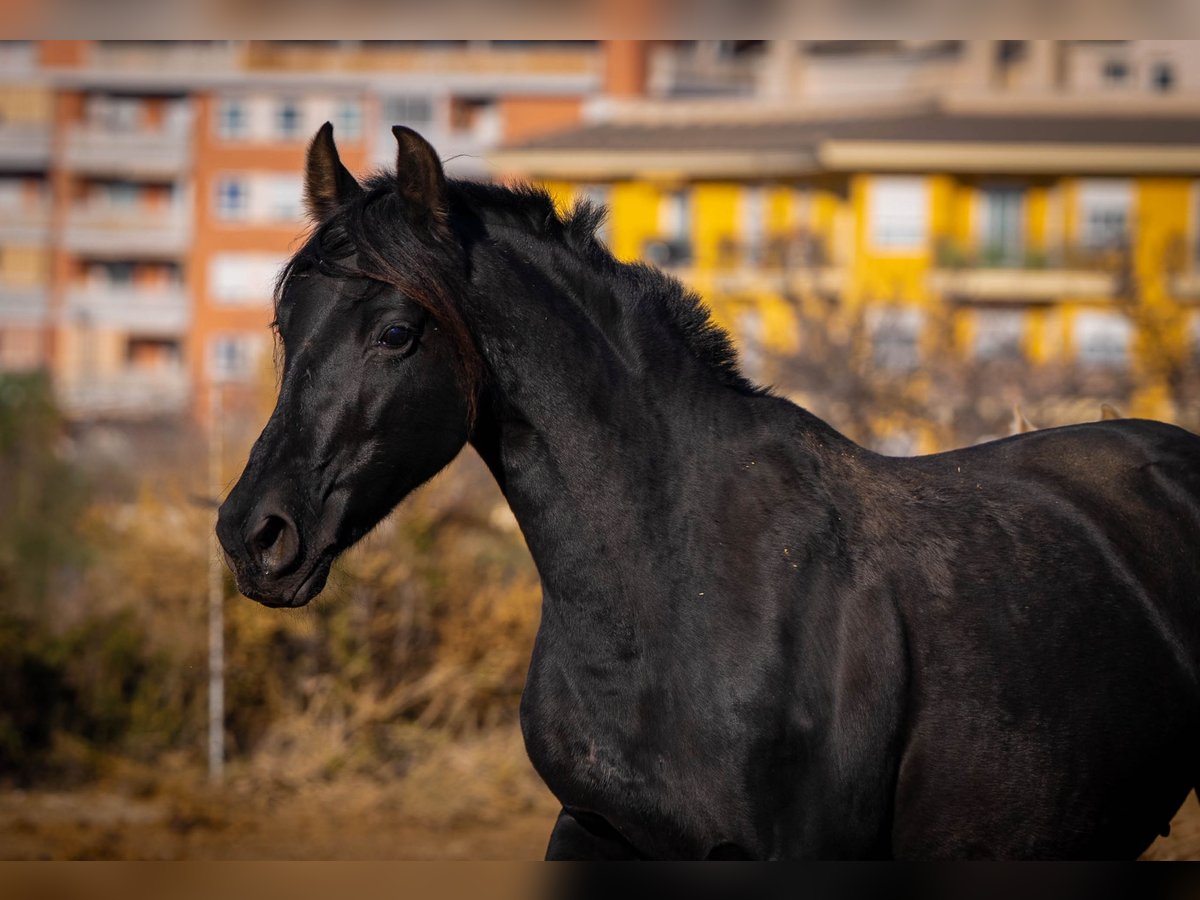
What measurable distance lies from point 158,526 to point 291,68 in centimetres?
5019

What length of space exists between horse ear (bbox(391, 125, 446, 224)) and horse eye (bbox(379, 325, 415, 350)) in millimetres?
295

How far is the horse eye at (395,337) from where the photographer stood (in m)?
3.38

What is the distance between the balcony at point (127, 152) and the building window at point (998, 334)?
118 feet

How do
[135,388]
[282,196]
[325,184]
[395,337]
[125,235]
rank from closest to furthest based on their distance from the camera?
[395,337] < [325,184] < [135,388] < [282,196] < [125,235]

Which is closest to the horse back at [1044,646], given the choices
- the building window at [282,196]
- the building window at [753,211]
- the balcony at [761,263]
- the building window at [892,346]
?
the building window at [892,346]

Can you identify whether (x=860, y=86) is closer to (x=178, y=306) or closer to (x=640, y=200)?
(x=640, y=200)

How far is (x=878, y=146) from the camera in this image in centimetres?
3703

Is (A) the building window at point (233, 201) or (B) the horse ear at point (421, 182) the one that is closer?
(B) the horse ear at point (421, 182)

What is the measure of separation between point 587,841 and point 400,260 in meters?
1.49

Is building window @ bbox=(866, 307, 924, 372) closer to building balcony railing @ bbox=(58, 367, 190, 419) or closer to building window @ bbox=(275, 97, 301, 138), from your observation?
building balcony railing @ bbox=(58, 367, 190, 419)

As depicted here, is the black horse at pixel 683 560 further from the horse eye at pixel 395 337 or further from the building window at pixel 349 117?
the building window at pixel 349 117

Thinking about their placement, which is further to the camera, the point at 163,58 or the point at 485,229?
the point at 163,58

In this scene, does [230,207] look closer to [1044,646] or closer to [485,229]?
[485,229]

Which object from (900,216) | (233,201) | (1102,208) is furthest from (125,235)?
(1102,208)
